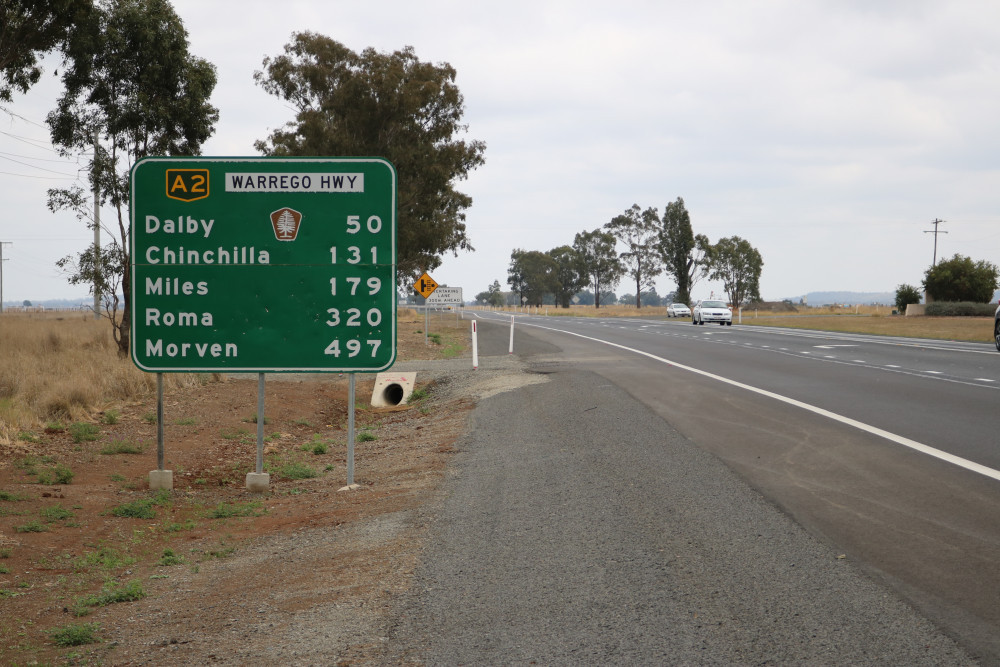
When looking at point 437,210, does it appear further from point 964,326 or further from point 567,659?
point 567,659

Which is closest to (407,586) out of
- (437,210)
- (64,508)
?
(64,508)

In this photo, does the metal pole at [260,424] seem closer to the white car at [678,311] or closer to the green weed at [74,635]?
the green weed at [74,635]

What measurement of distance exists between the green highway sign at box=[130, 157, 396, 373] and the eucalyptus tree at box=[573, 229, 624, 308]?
341 feet

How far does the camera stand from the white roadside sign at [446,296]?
A: 44969 millimetres

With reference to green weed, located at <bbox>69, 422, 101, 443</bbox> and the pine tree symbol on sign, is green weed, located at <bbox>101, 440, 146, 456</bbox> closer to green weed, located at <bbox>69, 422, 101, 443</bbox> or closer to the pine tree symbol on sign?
green weed, located at <bbox>69, 422, 101, 443</bbox>

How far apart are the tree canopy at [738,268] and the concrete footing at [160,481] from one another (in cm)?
9775

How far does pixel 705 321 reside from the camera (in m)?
52.1

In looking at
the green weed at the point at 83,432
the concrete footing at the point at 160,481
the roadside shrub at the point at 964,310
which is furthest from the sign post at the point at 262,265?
the roadside shrub at the point at 964,310

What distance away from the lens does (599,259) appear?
11775cm

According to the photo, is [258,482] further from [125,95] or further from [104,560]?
[125,95]

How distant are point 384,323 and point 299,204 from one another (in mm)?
1413

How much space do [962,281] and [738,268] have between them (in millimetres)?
47914

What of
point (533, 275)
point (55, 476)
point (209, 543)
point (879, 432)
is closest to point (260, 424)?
point (209, 543)

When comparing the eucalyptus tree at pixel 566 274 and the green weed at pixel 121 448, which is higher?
the eucalyptus tree at pixel 566 274
